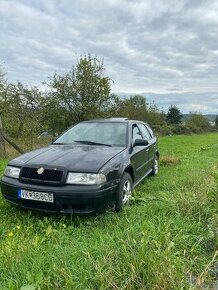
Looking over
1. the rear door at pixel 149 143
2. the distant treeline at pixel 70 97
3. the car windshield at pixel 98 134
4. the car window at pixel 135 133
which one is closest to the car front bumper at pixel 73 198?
the car windshield at pixel 98 134

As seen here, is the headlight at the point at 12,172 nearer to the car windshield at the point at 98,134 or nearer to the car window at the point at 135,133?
the car windshield at the point at 98,134

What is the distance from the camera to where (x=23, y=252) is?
346 cm

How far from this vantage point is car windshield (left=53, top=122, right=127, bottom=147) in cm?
606

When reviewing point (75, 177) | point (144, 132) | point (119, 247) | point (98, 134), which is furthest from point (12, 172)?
point (144, 132)

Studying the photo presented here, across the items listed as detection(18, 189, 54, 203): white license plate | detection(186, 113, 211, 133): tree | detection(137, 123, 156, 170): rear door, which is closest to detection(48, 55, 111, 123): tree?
detection(137, 123, 156, 170): rear door

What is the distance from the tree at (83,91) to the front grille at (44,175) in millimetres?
11883

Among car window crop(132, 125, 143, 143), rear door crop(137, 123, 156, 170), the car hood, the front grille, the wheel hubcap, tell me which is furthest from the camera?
rear door crop(137, 123, 156, 170)

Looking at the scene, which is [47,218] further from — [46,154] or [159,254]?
[159,254]

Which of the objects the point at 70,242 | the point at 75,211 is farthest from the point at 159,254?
the point at 75,211

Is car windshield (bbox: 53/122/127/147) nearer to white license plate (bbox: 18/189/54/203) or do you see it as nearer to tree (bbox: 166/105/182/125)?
white license plate (bbox: 18/189/54/203)

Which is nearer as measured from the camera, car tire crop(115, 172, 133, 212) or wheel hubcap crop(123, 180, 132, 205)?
car tire crop(115, 172, 133, 212)

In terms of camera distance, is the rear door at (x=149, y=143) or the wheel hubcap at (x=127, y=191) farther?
the rear door at (x=149, y=143)

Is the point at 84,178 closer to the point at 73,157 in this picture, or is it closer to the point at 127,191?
the point at 73,157

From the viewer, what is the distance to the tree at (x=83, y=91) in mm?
16594
